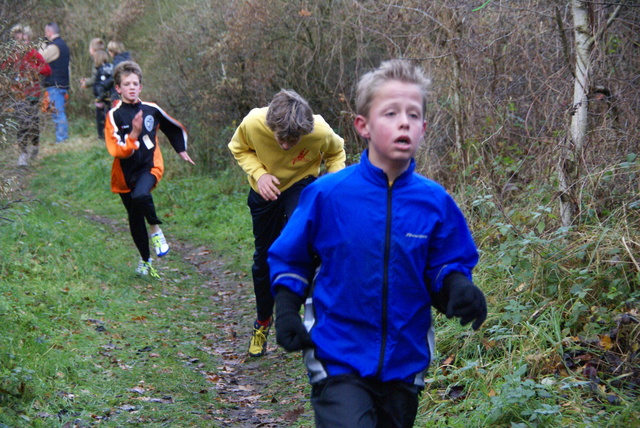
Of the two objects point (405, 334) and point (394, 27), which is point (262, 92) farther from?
point (405, 334)

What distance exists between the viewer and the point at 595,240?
17.4 ft

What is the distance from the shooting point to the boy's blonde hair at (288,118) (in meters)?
5.29

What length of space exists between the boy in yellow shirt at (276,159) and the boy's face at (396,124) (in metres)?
2.39

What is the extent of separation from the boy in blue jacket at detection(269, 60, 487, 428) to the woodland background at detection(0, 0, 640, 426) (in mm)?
1483

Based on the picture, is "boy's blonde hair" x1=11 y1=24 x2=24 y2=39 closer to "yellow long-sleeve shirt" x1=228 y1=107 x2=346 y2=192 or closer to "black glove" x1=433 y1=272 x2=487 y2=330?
"yellow long-sleeve shirt" x1=228 y1=107 x2=346 y2=192

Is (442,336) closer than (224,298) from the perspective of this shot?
Yes

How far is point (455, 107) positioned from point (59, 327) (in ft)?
15.9

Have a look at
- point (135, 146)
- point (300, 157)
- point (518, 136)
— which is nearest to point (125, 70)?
point (135, 146)

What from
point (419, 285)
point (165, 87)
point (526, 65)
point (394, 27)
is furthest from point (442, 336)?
point (165, 87)

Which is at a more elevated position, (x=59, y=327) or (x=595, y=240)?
(x=595, y=240)

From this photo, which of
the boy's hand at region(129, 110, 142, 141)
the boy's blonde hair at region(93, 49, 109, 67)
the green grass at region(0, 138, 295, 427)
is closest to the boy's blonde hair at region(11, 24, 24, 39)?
the green grass at region(0, 138, 295, 427)

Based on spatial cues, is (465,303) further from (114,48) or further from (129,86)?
(114,48)

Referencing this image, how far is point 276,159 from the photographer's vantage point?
19.1ft

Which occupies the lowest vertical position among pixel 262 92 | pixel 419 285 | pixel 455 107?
pixel 419 285
